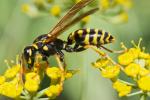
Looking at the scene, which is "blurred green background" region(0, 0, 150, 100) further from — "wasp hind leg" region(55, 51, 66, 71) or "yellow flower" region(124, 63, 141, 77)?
"yellow flower" region(124, 63, 141, 77)

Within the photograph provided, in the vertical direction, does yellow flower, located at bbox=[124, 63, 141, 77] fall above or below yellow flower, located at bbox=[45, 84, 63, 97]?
above

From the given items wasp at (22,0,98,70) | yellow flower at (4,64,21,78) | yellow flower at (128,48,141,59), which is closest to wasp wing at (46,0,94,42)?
wasp at (22,0,98,70)

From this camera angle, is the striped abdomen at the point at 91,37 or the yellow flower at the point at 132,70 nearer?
the yellow flower at the point at 132,70

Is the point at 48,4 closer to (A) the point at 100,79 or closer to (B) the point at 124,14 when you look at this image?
(B) the point at 124,14

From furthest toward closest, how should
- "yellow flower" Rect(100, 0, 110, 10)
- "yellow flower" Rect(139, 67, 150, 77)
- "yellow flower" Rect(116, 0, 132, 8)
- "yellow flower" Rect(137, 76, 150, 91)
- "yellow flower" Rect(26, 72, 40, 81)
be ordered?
"yellow flower" Rect(116, 0, 132, 8) → "yellow flower" Rect(100, 0, 110, 10) → "yellow flower" Rect(26, 72, 40, 81) → "yellow flower" Rect(139, 67, 150, 77) → "yellow flower" Rect(137, 76, 150, 91)

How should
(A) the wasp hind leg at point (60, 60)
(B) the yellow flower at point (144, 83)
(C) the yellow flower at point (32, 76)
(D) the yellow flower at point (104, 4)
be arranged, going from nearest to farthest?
(B) the yellow flower at point (144, 83)
(C) the yellow flower at point (32, 76)
(A) the wasp hind leg at point (60, 60)
(D) the yellow flower at point (104, 4)

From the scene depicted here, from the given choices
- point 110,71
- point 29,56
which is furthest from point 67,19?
point 110,71

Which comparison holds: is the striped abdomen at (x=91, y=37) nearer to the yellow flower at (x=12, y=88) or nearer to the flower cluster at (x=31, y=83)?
the flower cluster at (x=31, y=83)

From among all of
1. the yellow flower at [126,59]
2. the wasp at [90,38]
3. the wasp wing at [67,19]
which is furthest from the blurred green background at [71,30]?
the yellow flower at [126,59]
